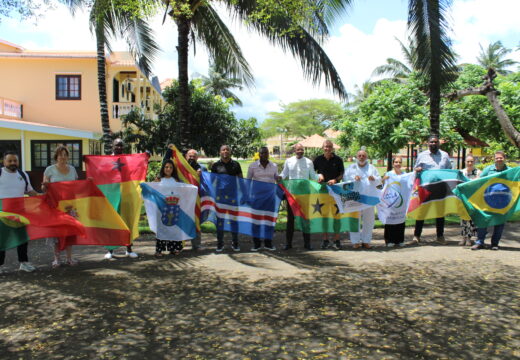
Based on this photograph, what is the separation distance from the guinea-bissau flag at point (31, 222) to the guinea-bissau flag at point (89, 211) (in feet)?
0.45

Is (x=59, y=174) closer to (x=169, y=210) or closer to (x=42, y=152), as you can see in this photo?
(x=169, y=210)

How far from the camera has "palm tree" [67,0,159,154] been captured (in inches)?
540

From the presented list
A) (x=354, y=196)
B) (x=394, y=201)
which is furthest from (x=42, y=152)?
(x=394, y=201)

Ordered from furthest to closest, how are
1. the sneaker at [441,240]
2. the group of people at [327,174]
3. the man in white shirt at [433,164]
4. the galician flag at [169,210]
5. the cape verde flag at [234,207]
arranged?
1. the man in white shirt at [433,164]
2. the sneaker at [441,240]
3. the cape verde flag at [234,207]
4. the group of people at [327,174]
5. the galician flag at [169,210]

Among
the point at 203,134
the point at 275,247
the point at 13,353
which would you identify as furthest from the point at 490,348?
the point at 203,134

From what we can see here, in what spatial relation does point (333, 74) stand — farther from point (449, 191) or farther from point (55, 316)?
point (55, 316)

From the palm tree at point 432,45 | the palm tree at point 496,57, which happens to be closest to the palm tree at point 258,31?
the palm tree at point 432,45

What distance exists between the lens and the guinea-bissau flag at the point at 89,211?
7.07m

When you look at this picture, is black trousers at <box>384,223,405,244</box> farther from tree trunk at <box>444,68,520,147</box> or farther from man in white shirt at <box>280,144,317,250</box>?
tree trunk at <box>444,68,520,147</box>

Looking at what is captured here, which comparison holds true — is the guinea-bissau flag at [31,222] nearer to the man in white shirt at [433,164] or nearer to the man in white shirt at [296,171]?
the man in white shirt at [296,171]

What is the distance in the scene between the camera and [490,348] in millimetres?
4020

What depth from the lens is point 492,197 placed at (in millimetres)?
8625

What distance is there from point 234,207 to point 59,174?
10.1 feet

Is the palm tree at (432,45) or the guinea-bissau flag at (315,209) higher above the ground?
the palm tree at (432,45)
